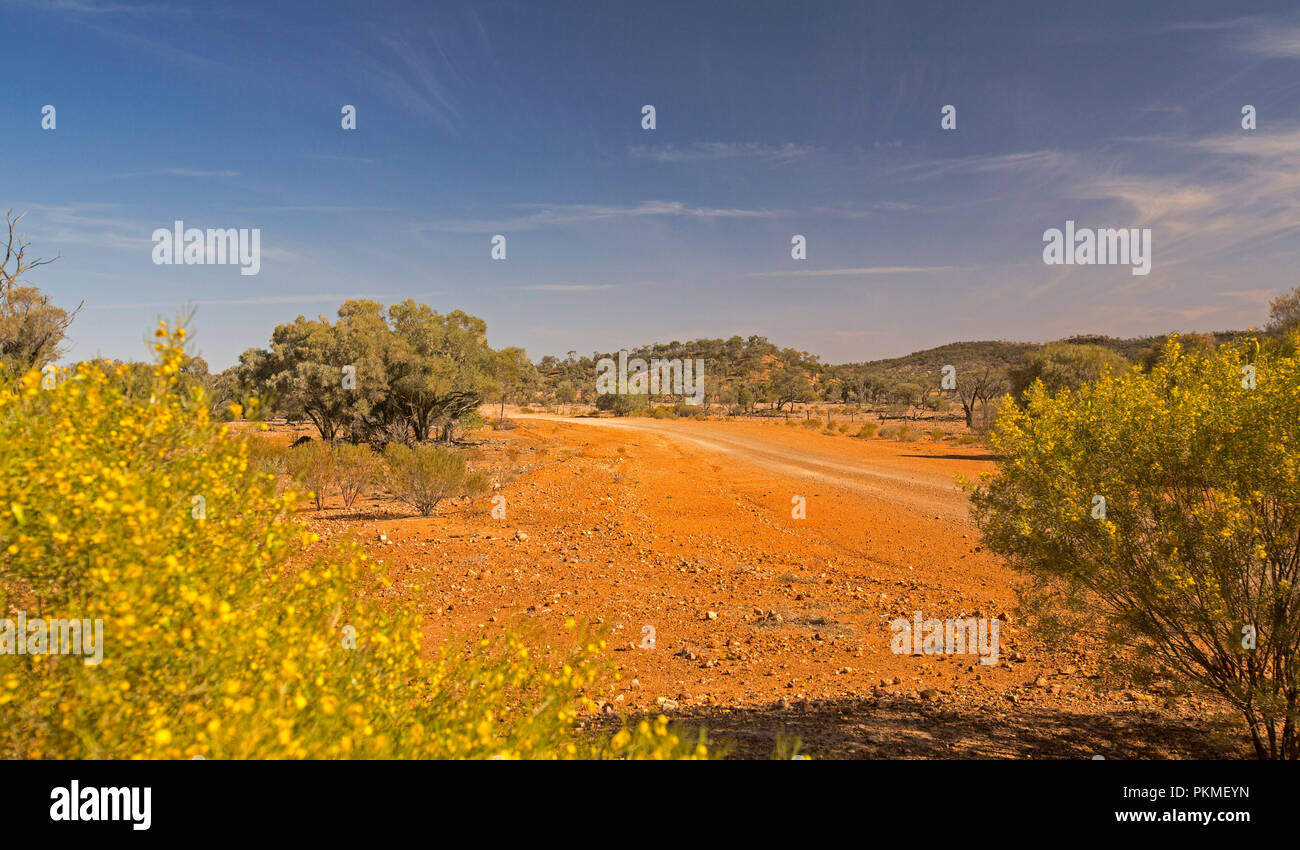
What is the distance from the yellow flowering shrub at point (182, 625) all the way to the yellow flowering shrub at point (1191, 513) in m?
3.99

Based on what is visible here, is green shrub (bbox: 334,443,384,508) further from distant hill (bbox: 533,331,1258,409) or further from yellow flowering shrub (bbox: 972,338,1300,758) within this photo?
distant hill (bbox: 533,331,1258,409)

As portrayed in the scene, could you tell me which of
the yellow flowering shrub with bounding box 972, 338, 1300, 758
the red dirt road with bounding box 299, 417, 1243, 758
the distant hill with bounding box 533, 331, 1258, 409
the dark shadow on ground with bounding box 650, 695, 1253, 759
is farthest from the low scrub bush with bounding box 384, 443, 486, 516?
the distant hill with bounding box 533, 331, 1258, 409

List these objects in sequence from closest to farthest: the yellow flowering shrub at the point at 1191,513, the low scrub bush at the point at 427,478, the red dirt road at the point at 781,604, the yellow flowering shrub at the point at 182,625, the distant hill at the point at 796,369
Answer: the yellow flowering shrub at the point at 182,625 → the yellow flowering shrub at the point at 1191,513 → the red dirt road at the point at 781,604 → the low scrub bush at the point at 427,478 → the distant hill at the point at 796,369

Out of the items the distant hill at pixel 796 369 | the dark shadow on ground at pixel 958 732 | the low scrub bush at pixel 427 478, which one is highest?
the distant hill at pixel 796 369

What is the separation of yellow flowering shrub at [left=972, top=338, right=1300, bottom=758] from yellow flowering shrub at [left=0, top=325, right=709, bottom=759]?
3.99 m

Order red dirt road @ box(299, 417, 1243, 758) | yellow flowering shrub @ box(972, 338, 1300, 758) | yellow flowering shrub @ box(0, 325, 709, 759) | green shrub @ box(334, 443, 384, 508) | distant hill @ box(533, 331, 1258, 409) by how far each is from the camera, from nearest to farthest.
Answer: yellow flowering shrub @ box(0, 325, 709, 759) → yellow flowering shrub @ box(972, 338, 1300, 758) → red dirt road @ box(299, 417, 1243, 758) → green shrub @ box(334, 443, 384, 508) → distant hill @ box(533, 331, 1258, 409)

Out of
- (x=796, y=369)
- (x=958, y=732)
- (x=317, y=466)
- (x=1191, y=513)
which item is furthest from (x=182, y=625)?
(x=796, y=369)

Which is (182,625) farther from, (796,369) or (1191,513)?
(796,369)

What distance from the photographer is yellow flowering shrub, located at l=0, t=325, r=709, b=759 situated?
7.00 feet

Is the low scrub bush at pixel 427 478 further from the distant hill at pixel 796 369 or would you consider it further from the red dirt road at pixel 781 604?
the distant hill at pixel 796 369

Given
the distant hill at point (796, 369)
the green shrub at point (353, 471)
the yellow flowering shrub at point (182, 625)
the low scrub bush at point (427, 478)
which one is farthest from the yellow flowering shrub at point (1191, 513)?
the distant hill at point (796, 369)

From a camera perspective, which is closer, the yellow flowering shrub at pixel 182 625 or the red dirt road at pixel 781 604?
the yellow flowering shrub at pixel 182 625

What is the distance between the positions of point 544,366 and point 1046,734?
11823 centimetres

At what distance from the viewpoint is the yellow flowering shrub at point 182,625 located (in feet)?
7.00
